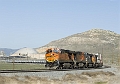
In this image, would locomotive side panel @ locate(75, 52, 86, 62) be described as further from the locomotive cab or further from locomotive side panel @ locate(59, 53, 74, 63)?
the locomotive cab

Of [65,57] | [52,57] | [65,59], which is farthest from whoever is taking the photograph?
[65,57]

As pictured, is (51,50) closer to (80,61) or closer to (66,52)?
(66,52)

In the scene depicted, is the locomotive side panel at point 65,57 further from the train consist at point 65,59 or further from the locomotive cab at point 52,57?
the locomotive cab at point 52,57

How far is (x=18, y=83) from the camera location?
2750 centimetres

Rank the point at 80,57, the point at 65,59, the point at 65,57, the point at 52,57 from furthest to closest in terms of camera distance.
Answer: the point at 80,57 → the point at 65,57 → the point at 65,59 → the point at 52,57

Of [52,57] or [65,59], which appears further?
[65,59]

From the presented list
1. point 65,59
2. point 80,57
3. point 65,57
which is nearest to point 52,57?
point 65,59

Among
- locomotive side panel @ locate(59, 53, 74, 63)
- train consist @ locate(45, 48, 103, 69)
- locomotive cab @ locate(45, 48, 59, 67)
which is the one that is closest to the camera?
locomotive cab @ locate(45, 48, 59, 67)

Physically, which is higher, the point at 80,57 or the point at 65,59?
the point at 80,57

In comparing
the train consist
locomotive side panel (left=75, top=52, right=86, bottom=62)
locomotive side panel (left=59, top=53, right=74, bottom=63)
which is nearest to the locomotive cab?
the train consist

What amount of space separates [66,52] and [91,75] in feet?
29.8

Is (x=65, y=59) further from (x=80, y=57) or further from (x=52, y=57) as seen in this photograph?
(x=80, y=57)

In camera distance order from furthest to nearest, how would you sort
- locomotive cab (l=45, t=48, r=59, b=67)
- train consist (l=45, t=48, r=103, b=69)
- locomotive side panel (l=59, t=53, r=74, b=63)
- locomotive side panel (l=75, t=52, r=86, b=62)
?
locomotive side panel (l=75, t=52, r=86, b=62) → locomotive side panel (l=59, t=53, r=74, b=63) → train consist (l=45, t=48, r=103, b=69) → locomotive cab (l=45, t=48, r=59, b=67)

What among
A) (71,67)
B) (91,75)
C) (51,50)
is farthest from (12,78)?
(71,67)
